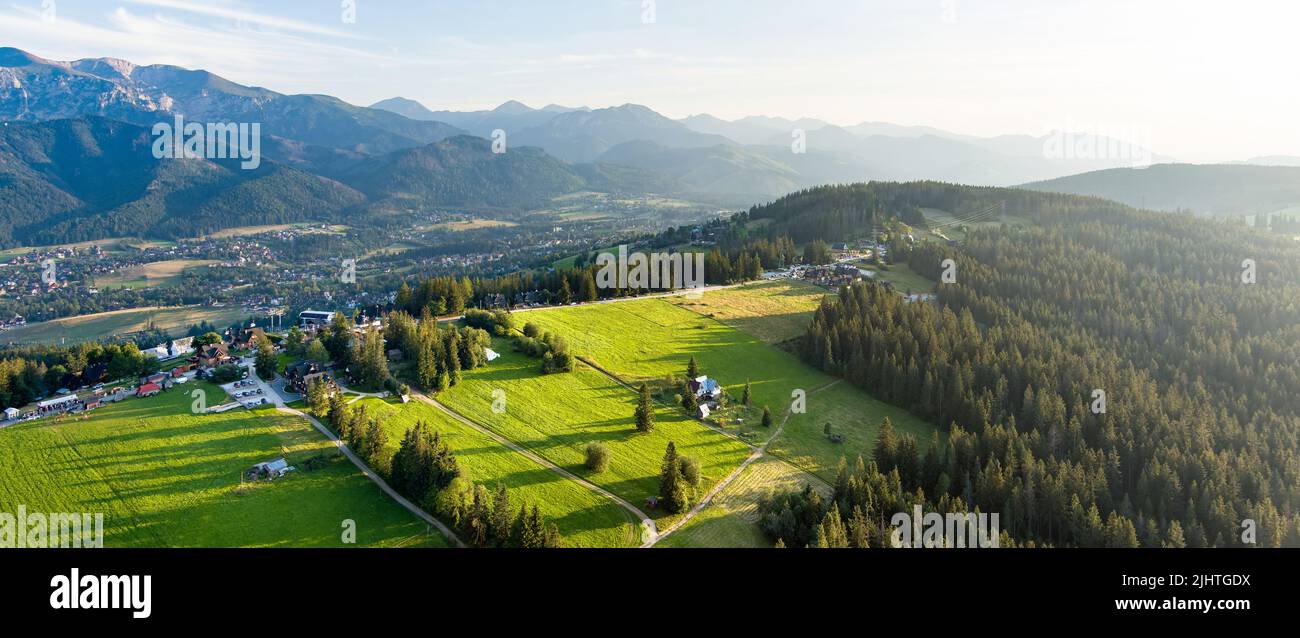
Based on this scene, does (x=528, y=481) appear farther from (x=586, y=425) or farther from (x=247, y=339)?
(x=247, y=339)

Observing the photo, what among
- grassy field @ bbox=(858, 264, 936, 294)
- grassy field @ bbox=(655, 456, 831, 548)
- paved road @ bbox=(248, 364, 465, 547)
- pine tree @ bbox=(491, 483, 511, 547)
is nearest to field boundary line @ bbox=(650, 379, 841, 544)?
grassy field @ bbox=(655, 456, 831, 548)

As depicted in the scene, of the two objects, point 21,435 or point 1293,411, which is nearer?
point 21,435

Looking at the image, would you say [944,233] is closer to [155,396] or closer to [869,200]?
[869,200]

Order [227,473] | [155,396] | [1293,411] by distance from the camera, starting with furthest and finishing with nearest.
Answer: [1293,411] < [155,396] < [227,473]

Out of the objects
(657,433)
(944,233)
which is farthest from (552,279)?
(944,233)

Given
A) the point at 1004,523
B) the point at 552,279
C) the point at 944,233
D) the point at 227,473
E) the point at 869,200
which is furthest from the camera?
the point at 869,200

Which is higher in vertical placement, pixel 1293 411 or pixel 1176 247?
pixel 1176 247
